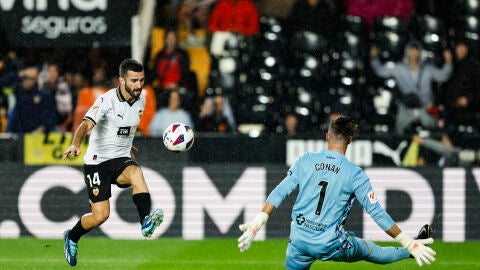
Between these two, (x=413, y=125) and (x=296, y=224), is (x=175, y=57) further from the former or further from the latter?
(x=296, y=224)

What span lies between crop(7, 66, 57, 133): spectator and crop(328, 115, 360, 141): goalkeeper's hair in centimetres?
756

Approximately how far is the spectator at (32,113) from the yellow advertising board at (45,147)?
97 cm

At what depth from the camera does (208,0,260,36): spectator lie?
51.7ft

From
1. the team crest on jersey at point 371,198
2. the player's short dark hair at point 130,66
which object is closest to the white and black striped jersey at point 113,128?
the player's short dark hair at point 130,66

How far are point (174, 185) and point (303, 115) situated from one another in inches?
131

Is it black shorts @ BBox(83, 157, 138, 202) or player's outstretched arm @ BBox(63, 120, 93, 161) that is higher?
player's outstretched arm @ BBox(63, 120, 93, 161)

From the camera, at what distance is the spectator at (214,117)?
14250 millimetres

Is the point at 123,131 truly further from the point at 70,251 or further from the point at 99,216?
the point at 70,251

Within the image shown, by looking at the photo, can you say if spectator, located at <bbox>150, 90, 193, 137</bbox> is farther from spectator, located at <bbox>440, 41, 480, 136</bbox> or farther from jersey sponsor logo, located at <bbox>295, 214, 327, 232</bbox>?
jersey sponsor logo, located at <bbox>295, 214, 327, 232</bbox>

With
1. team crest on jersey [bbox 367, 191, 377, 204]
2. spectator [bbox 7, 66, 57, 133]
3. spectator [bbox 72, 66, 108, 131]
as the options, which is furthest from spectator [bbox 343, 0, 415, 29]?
team crest on jersey [bbox 367, 191, 377, 204]

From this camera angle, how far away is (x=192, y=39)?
1585 cm

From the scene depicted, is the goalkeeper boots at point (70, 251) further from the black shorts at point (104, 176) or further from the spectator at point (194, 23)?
the spectator at point (194, 23)

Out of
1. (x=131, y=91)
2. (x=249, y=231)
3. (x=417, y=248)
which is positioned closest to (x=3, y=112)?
(x=131, y=91)

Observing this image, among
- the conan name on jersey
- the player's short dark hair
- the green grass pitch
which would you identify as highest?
the player's short dark hair
